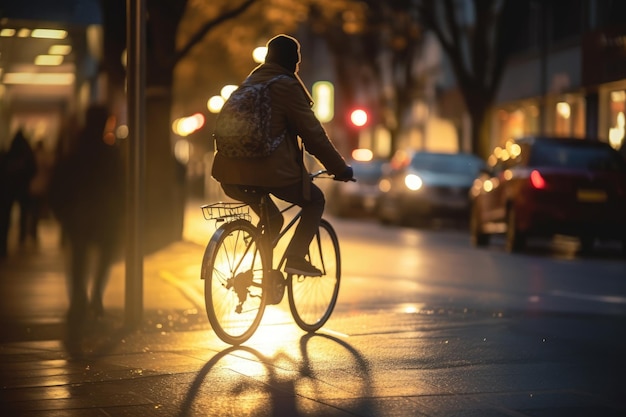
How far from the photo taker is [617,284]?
15117mm

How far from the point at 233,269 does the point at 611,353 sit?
7.87ft

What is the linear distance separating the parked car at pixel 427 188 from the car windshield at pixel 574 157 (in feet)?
23.3

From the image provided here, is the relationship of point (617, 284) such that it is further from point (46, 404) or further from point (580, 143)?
point (46, 404)

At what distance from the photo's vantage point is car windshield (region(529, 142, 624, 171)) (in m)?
20.5

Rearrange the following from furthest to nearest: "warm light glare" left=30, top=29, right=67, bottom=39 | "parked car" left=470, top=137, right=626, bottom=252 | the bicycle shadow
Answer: "parked car" left=470, top=137, right=626, bottom=252 → "warm light glare" left=30, top=29, right=67, bottom=39 → the bicycle shadow

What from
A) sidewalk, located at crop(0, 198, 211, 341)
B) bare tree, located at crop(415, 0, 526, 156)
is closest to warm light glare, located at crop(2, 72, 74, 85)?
sidewalk, located at crop(0, 198, 211, 341)

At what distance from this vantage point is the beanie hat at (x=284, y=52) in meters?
9.63

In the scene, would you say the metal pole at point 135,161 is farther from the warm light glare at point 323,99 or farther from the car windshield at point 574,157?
the warm light glare at point 323,99

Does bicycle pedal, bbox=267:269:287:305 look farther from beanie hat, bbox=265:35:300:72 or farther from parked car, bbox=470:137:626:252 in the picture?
parked car, bbox=470:137:626:252

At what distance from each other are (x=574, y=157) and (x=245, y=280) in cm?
1211

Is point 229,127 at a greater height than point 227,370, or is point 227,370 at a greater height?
point 229,127

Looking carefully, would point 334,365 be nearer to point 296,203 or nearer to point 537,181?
point 296,203

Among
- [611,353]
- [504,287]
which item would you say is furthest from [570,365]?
[504,287]

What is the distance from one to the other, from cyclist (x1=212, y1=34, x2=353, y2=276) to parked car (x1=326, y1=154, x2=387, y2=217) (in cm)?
2469
